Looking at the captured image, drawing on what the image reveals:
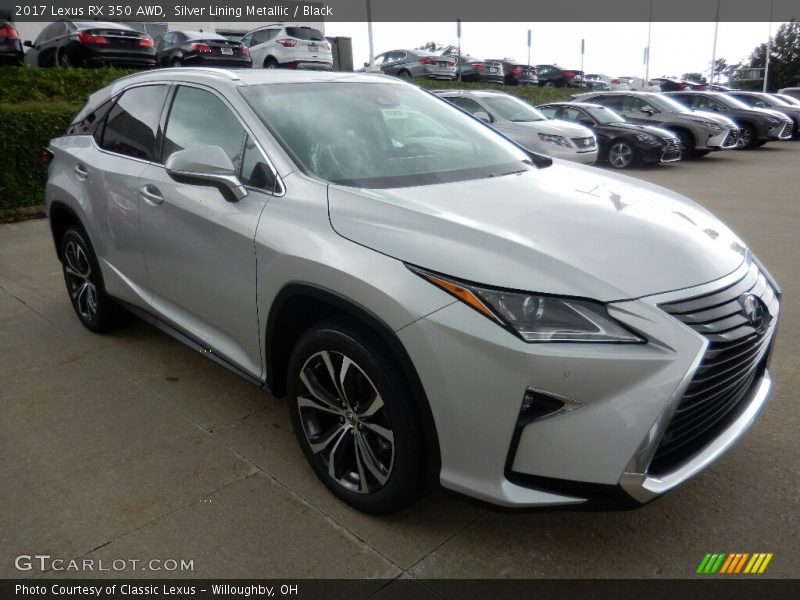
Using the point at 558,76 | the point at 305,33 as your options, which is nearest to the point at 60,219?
the point at 305,33

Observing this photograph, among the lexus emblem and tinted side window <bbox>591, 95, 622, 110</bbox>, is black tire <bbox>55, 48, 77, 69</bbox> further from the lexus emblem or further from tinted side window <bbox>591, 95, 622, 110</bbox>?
the lexus emblem

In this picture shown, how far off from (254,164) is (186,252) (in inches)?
23.7

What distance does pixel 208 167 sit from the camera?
2924 millimetres

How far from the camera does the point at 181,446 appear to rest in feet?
10.8

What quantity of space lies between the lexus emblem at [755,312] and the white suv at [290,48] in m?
18.2

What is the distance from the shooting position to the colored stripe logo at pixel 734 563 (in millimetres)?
2428

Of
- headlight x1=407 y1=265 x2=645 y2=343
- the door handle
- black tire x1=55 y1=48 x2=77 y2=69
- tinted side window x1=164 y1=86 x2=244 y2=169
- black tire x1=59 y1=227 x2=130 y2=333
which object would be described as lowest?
black tire x1=59 y1=227 x2=130 y2=333

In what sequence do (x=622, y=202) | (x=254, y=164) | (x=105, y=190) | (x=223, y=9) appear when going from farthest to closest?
1. (x=223, y=9)
2. (x=105, y=190)
3. (x=254, y=164)
4. (x=622, y=202)

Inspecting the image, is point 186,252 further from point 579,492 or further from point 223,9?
point 223,9

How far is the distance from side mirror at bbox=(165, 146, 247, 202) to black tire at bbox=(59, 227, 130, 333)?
1.70 m

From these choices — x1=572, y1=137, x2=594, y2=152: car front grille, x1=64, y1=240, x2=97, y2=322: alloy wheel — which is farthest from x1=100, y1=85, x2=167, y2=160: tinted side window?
x1=572, y1=137, x2=594, y2=152: car front grille

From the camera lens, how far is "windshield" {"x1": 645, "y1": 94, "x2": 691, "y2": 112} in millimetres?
16141
